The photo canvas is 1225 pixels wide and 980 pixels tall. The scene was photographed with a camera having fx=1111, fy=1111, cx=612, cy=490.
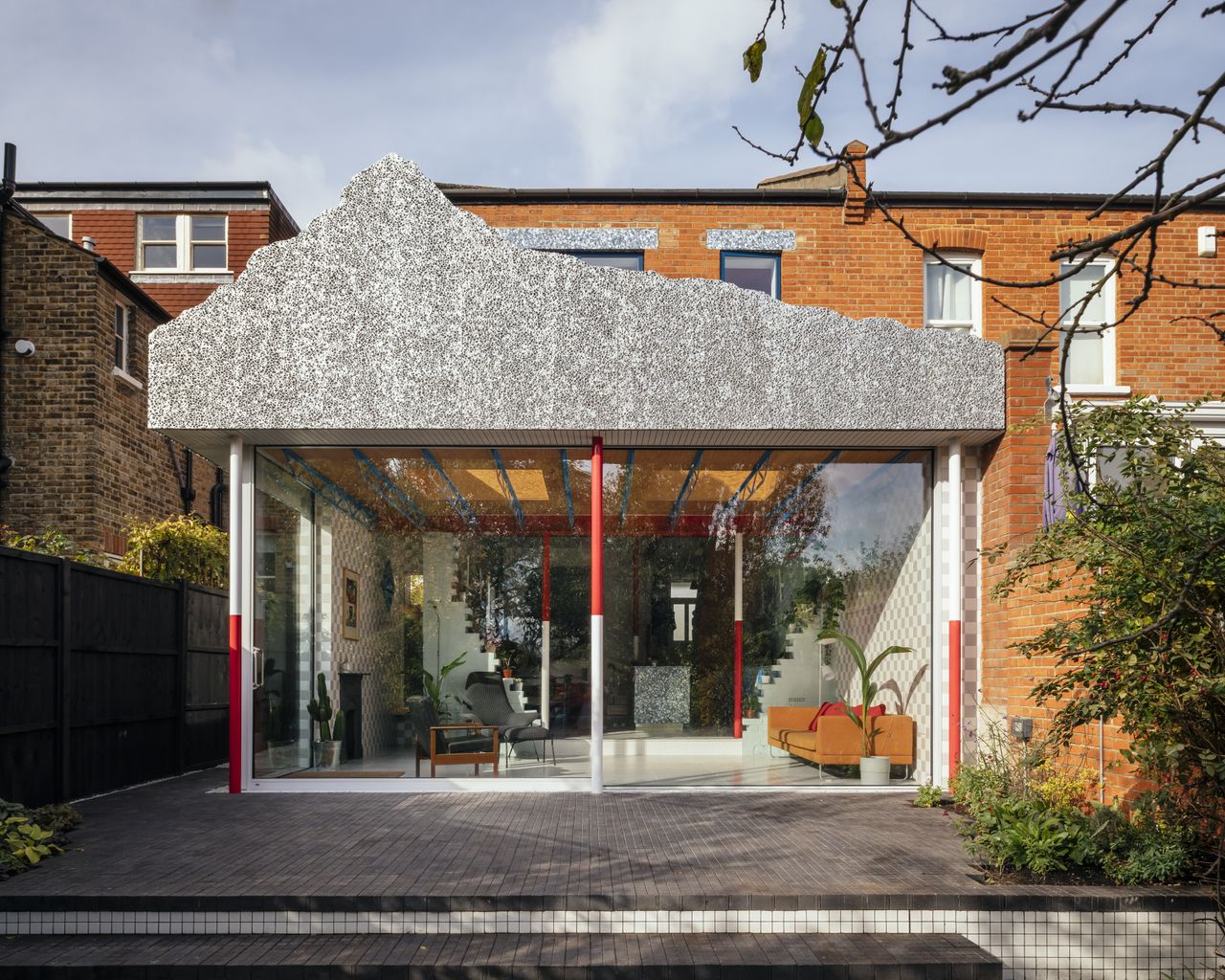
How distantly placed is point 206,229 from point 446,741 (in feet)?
48.1

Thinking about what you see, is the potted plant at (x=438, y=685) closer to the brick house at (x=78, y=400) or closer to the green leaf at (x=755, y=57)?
the brick house at (x=78, y=400)

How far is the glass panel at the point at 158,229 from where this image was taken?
69.2 feet

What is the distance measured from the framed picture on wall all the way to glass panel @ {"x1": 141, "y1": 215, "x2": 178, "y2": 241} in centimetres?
1319

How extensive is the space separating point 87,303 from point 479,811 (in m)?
9.86

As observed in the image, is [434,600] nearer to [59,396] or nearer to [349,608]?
[349,608]

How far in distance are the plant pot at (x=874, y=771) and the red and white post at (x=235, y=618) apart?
17.8ft

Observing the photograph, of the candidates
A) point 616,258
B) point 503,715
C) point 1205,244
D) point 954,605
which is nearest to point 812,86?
point 954,605

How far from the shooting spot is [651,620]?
10.9 m

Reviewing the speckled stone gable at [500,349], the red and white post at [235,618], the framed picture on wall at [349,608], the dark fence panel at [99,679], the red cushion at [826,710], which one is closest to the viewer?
the dark fence panel at [99,679]

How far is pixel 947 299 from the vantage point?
14602 mm

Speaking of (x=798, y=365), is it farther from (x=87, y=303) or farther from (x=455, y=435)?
(x=87, y=303)

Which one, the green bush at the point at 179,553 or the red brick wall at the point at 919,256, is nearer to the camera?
the green bush at the point at 179,553

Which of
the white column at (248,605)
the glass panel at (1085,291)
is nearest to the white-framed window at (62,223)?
the white column at (248,605)

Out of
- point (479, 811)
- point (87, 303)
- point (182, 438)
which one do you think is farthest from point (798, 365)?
point (87, 303)
